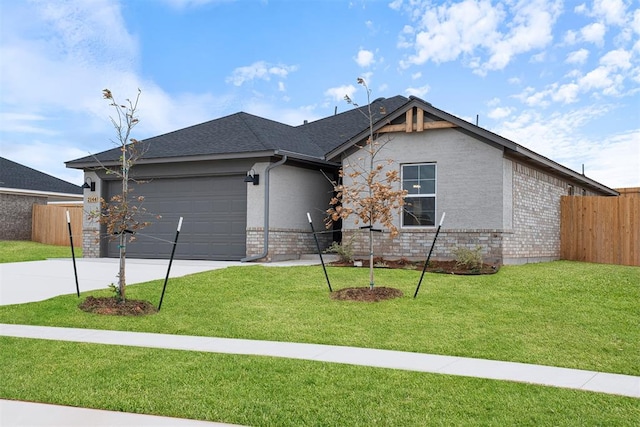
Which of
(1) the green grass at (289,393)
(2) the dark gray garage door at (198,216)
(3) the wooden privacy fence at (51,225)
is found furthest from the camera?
(3) the wooden privacy fence at (51,225)

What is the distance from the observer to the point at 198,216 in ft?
60.7

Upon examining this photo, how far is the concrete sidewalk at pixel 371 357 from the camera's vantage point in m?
5.86

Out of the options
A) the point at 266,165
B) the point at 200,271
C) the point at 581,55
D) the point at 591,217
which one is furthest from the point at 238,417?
the point at 591,217

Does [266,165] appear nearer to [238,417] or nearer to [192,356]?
[192,356]

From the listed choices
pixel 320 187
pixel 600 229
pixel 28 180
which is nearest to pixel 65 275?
pixel 320 187

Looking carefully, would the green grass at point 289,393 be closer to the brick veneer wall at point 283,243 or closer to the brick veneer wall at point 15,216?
the brick veneer wall at point 283,243

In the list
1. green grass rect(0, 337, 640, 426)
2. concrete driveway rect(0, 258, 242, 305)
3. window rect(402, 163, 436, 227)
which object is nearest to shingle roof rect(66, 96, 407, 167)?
concrete driveway rect(0, 258, 242, 305)

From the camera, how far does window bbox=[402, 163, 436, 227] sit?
16062 millimetres

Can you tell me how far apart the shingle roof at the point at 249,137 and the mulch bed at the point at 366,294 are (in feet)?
23.0

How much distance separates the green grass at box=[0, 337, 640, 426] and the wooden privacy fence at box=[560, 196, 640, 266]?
15.0 metres

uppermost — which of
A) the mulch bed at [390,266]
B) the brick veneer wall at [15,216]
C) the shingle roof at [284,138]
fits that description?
the shingle roof at [284,138]

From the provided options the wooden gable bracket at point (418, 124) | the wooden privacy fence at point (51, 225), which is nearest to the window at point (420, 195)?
the wooden gable bracket at point (418, 124)

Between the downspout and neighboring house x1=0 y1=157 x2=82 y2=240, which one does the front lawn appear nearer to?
the downspout

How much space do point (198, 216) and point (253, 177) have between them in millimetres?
2545
